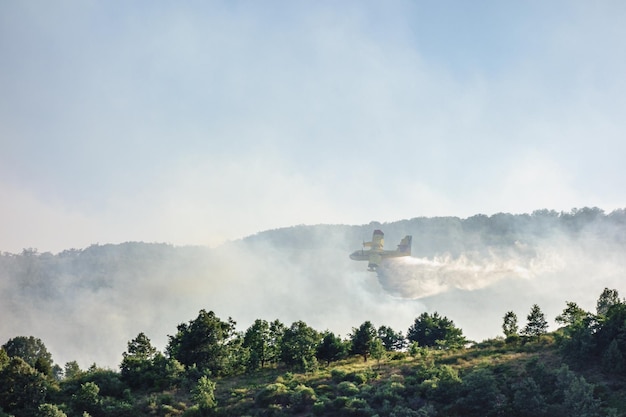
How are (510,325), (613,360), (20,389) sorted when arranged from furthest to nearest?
(510,325) < (20,389) < (613,360)

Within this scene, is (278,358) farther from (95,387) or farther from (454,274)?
(454,274)

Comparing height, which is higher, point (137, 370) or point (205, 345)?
point (205, 345)

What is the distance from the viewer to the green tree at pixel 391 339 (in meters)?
89.1

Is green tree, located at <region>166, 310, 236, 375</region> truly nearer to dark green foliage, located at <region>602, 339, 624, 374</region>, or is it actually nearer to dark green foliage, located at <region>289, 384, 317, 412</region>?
dark green foliage, located at <region>289, 384, 317, 412</region>

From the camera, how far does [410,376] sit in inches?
2452

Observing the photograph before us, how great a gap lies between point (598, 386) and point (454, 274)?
244 ft

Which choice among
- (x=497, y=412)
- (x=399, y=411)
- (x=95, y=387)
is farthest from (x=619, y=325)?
(x=95, y=387)

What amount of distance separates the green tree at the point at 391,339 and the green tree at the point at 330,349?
13.7 meters

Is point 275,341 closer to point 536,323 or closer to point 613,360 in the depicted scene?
point 536,323

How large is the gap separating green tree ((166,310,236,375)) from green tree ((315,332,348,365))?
1409 centimetres

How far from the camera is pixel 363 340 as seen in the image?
256 ft

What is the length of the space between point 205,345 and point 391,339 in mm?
33615

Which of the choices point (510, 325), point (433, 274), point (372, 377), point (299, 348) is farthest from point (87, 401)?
point (433, 274)

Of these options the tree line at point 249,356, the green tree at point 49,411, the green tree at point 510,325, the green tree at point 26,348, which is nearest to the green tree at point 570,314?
the tree line at point 249,356
